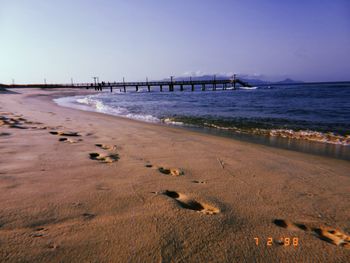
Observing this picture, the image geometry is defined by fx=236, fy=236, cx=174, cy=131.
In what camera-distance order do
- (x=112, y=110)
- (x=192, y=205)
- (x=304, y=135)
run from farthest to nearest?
(x=112, y=110) → (x=304, y=135) → (x=192, y=205)

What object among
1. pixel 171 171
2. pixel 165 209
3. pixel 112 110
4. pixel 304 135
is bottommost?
pixel 112 110

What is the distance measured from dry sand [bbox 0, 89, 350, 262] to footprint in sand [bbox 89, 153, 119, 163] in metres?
0.02

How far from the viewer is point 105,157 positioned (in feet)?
12.1

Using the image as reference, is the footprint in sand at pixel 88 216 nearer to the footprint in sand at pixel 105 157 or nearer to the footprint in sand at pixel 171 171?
the footprint in sand at pixel 171 171

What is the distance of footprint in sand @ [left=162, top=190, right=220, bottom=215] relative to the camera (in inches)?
83.6

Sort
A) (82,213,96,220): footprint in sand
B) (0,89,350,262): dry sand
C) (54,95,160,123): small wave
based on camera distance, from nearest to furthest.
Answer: (0,89,350,262): dry sand, (82,213,96,220): footprint in sand, (54,95,160,123): small wave

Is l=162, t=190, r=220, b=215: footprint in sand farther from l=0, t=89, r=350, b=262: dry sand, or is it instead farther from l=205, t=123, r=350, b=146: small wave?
l=205, t=123, r=350, b=146: small wave

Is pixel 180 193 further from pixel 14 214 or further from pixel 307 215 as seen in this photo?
Answer: pixel 14 214

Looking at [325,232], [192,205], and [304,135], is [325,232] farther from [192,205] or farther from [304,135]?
[304,135]
